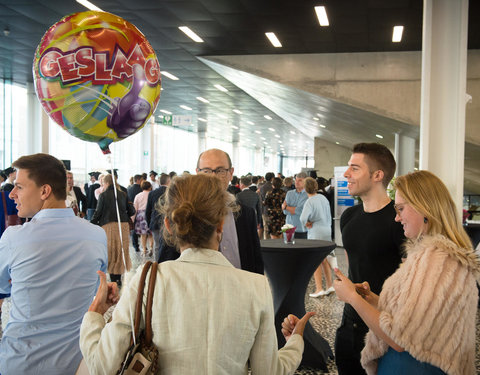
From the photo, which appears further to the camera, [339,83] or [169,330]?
[339,83]

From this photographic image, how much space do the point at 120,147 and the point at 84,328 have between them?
1937 centimetres

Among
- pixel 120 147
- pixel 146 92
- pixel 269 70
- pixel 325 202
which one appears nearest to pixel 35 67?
pixel 146 92

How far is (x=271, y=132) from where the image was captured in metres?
29.1

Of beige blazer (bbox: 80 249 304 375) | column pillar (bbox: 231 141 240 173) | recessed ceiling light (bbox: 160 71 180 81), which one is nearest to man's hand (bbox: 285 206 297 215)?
beige blazer (bbox: 80 249 304 375)

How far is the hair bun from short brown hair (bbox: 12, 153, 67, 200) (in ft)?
2.67

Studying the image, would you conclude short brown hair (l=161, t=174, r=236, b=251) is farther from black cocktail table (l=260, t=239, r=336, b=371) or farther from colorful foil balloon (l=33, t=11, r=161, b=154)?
black cocktail table (l=260, t=239, r=336, b=371)

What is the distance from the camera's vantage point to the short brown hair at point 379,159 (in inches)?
98.8

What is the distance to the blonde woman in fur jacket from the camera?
1.55 m

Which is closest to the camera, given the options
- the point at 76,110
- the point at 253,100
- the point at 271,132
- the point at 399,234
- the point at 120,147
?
the point at 76,110

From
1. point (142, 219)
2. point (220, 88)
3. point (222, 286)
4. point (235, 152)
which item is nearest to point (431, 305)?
point (222, 286)

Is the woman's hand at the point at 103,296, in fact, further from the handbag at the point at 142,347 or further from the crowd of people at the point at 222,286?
the handbag at the point at 142,347

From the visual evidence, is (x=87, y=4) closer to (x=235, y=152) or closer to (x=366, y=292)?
(x=366, y=292)

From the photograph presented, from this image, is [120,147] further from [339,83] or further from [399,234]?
[399,234]

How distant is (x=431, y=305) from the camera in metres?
1.55
